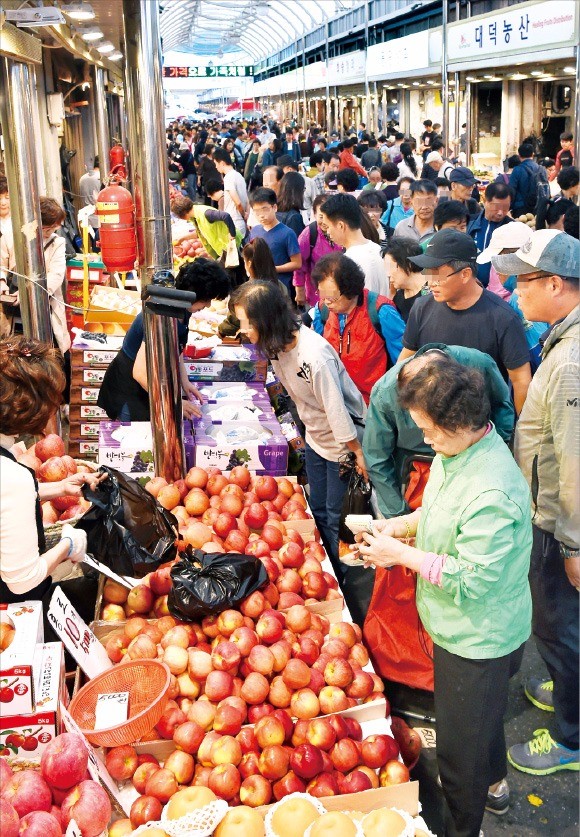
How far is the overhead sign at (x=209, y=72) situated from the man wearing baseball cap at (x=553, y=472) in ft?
172

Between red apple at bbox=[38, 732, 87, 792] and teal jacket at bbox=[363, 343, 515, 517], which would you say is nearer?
red apple at bbox=[38, 732, 87, 792]

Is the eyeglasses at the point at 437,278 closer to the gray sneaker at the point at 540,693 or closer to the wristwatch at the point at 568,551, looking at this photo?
the wristwatch at the point at 568,551

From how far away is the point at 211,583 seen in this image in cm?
308

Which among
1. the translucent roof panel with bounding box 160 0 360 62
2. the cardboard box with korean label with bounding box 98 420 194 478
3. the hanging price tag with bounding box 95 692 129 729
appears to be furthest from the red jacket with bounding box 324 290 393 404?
the translucent roof panel with bounding box 160 0 360 62

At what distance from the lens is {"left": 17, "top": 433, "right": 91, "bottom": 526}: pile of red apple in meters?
3.71

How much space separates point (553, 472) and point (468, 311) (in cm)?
97

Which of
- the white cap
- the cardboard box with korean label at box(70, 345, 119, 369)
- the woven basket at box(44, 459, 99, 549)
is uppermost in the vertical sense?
the white cap

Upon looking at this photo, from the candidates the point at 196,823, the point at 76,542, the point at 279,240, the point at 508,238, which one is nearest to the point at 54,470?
the point at 76,542

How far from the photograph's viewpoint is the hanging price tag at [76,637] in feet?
8.54

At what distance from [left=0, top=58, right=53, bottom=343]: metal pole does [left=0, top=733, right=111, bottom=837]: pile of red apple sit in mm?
3936

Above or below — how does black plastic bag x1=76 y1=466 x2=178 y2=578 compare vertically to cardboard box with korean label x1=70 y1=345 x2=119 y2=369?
below

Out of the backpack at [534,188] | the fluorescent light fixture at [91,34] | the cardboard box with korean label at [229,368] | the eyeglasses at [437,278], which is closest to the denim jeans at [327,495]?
the eyeglasses at [437,278]

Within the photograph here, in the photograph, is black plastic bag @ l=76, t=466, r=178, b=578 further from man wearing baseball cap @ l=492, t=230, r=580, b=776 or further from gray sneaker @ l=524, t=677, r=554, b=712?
gray sneaker @ l=524, t=677, r=554, b=712

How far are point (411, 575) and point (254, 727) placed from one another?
1.07 m
